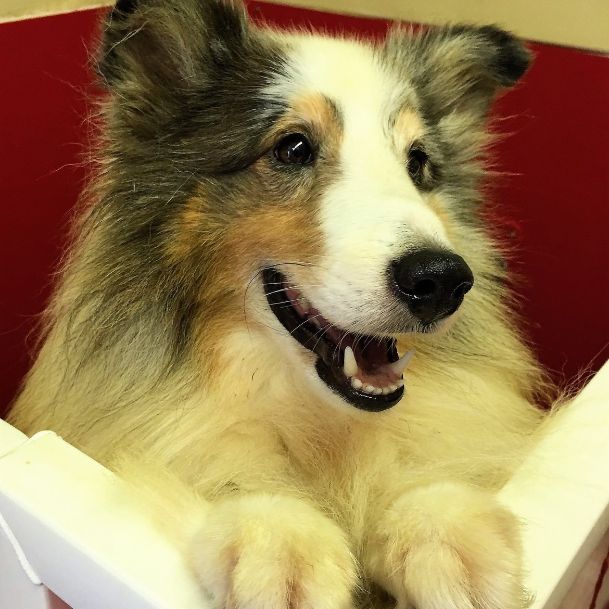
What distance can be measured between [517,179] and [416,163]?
32.6 inches

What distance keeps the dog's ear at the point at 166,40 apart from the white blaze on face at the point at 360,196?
134mm

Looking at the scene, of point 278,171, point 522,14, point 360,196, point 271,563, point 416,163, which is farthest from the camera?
point 522,14

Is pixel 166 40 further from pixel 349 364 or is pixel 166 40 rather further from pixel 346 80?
pixel 349 364

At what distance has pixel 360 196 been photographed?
3.68ft

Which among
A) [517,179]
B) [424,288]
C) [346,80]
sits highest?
[346,80]

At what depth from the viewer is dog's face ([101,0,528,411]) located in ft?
3.56

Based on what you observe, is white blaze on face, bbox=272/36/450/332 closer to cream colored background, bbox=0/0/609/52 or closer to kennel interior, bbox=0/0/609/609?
kennel interior, bbox=0/0/609/609

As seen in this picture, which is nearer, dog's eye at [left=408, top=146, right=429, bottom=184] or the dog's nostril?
the dog's nostril

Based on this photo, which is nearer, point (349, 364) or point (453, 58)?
point (349, 364)

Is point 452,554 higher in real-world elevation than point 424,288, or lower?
lower

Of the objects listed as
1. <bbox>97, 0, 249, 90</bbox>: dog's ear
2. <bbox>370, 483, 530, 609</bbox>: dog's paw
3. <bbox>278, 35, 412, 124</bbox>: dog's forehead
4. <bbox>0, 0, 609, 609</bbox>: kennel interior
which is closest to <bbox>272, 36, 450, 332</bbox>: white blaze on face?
<bbox>278, 35, 412, 124</bbox>: dog's forehead

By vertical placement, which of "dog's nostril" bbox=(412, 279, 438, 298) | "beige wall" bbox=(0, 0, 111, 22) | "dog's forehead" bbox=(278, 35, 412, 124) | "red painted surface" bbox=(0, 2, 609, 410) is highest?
"dog's forehead" bbox=(278, 35, 412, 124)

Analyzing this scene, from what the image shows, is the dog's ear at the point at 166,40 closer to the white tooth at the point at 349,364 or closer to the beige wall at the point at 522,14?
the white tooth at the point at 349,364

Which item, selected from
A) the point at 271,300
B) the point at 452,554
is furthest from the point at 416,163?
the point at 452,554
